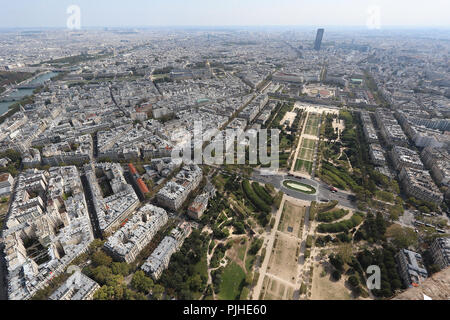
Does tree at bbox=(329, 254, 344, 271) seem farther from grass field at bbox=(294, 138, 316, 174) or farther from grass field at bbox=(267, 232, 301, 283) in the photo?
grass field at bbox=(294, 138, 316, 174)

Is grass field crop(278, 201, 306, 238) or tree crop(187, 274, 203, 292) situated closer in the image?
tree crop(187, 274, 203, 292)

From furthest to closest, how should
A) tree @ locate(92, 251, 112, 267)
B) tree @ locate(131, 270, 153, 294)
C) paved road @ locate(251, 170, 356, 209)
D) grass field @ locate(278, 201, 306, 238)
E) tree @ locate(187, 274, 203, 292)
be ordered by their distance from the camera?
1. paved road @ locate(251, 170, 356, 209)
2. grass field @ locate(278, 201, 306, 238)
3. tree @ locate(92, 251, 112, 267)
4. tree @ locate(187, 274, 203, 292)
5. tree @ locate(131, 270, 153, 294)

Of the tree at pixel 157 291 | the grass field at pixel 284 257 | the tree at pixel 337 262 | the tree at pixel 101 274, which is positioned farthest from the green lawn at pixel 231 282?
the tree at pixel 101 274

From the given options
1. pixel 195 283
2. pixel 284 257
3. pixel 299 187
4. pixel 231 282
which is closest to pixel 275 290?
pixel 284 257

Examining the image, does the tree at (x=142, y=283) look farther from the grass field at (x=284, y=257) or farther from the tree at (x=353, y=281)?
the tree at (x=353, y=281)

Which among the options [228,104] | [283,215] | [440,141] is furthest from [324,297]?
[228,104]

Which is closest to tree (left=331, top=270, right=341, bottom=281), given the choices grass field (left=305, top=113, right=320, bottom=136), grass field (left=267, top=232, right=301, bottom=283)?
grass field (left=267, top=232, right=301, bottom=283)

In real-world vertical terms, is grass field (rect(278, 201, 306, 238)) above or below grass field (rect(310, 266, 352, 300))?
above
